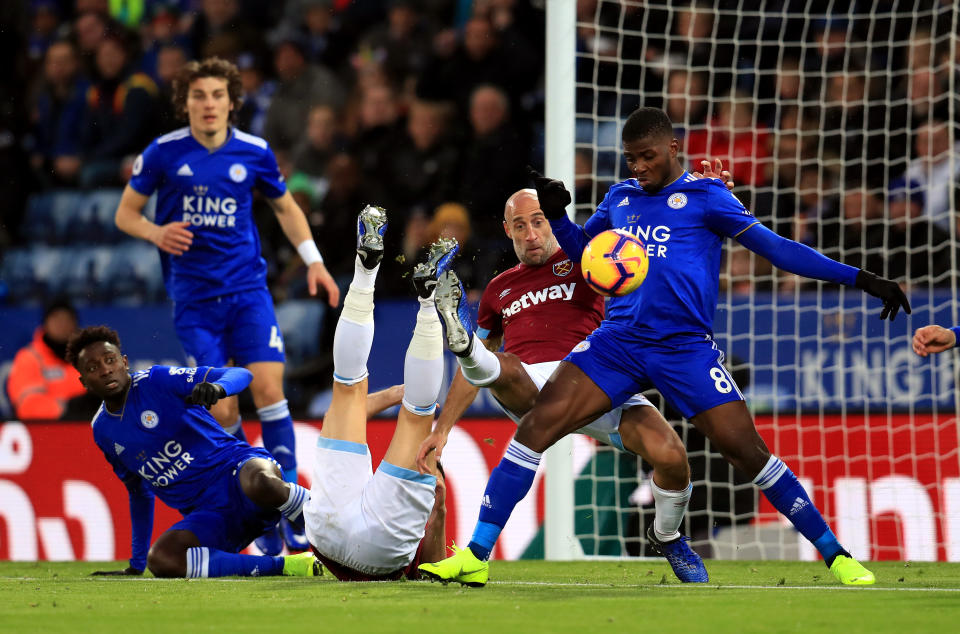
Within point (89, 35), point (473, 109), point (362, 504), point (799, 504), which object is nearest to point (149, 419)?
point (362, 504)

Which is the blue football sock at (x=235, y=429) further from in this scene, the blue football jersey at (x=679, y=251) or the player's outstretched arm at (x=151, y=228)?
the blue football jersey at (x=679, y=251)

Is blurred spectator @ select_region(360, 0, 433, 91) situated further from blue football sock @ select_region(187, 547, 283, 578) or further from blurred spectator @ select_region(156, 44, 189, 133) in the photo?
blue football sock @ select_region(187, 547, 283, 578)

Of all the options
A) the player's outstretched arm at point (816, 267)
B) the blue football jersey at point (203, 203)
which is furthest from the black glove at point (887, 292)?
the blue football jersey at point (203, 203)

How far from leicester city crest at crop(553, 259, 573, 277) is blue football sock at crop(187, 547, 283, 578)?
1770 millimetres

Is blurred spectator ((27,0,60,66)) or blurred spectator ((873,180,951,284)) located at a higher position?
blurred spectator ((27,0,60,66))

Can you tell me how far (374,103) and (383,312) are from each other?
2493mm

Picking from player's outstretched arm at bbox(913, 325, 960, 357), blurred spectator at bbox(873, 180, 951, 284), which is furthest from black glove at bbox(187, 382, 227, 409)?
blurred spectator at bbox(873, 180, 951, 284)

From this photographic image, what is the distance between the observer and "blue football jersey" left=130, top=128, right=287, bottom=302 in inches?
255

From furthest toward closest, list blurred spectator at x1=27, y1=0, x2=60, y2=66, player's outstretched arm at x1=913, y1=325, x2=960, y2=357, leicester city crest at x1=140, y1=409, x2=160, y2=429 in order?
blurred spectator at x1=27, y1=0, x2=60, y2=66
leicester city crest at x1=140, y1=409, x2=160, y2=429
player's outstretched arm at x1=913, y1=325, x2=960, y2=357

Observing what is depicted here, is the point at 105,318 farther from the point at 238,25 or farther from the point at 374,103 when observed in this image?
the point at 238,25

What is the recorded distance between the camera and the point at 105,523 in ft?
25.1

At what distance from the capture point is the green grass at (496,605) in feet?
11.3

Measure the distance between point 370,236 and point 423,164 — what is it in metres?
4.87

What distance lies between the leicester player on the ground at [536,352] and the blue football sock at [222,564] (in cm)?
122
